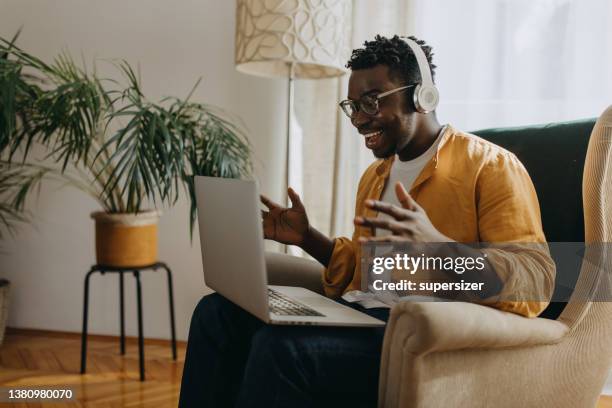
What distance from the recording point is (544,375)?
3.68ft

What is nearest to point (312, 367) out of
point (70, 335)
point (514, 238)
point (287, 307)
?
point (287, 307)

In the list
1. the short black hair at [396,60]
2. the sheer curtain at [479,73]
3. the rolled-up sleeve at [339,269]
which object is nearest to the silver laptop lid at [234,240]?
the rolled-up sleeve at [339,269]

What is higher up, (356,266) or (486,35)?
(486,35)

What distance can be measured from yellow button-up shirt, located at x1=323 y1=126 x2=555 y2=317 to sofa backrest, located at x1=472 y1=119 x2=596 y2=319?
0.69ft

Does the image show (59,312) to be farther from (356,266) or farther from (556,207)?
(556,207)

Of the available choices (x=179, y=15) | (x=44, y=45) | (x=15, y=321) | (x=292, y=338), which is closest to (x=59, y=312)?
(x=15, y=321)

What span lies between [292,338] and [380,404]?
0.18 m

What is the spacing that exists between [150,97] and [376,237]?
1889 mm

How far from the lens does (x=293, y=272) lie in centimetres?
153

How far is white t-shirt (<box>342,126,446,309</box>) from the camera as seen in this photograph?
1.30m

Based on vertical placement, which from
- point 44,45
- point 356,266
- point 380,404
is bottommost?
point 380,404

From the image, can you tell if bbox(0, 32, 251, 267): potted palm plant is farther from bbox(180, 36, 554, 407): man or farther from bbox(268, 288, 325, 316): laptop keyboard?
bbox(268, 288, 325, 316): laptop keyboard

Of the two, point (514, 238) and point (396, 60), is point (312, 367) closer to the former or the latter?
point (514, 238)

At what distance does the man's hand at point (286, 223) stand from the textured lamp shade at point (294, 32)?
→ 72 cm
